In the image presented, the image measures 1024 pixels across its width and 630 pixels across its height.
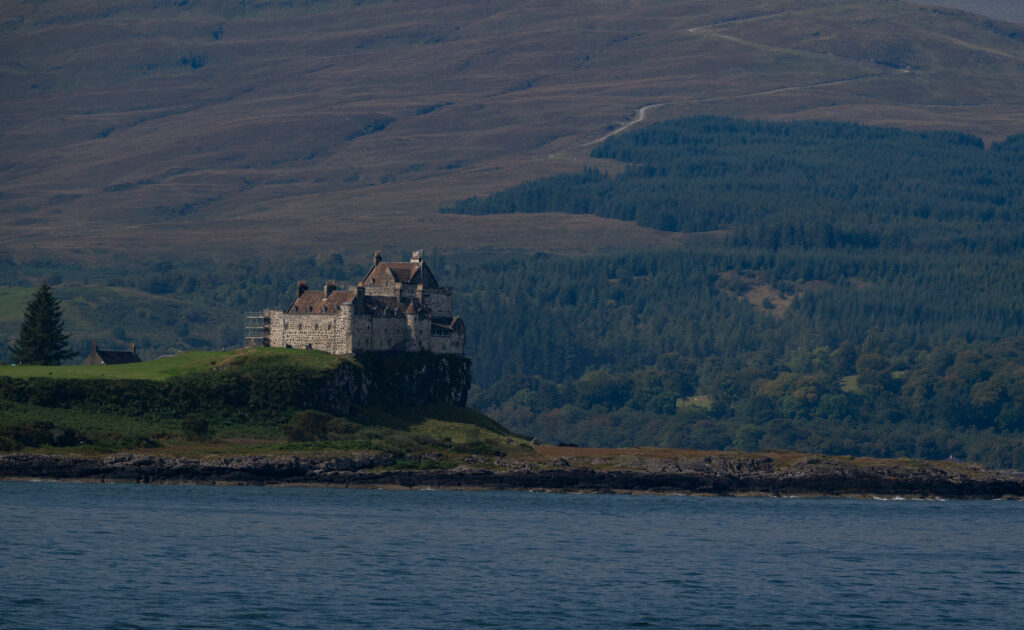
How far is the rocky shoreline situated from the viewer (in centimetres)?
13450

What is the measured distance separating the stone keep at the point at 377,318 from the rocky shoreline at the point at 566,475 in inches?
694

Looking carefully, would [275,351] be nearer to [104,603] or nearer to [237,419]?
[237,419]

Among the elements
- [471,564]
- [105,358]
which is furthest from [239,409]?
[471,564]

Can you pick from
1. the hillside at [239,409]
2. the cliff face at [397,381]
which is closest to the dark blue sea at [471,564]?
the hillside at [239,409]

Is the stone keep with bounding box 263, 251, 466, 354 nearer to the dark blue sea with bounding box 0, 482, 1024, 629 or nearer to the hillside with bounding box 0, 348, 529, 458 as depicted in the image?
the hillside with bounding box 0, 348, 529, 458

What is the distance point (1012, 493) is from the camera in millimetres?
162250

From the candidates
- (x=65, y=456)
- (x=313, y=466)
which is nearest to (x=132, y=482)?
(x=65, y=456)

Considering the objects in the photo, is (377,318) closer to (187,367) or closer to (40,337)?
(187,367)

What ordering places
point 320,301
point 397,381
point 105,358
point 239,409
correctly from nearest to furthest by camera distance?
point 239,409 < point 397,381 < point 320,301 < point 105,358

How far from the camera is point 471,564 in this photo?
90062 mm

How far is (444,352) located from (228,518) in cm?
5855

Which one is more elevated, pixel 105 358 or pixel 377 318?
pixel 377 318

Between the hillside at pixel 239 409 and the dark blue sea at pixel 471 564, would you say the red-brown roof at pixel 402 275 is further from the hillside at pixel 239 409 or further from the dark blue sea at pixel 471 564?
the dark blue sea at pixel 471 564

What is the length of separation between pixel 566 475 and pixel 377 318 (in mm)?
24252
